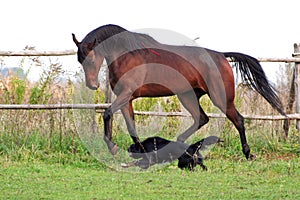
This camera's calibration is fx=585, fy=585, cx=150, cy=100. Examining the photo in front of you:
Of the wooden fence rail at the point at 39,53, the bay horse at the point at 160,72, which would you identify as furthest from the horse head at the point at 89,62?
the wooden fence rail at the point at 39,53

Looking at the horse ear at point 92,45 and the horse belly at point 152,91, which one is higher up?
the horse ear at point 92,45

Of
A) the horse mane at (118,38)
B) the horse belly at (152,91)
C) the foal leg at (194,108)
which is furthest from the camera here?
the foal leg at (194,108)

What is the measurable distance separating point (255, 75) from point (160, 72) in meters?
1.69

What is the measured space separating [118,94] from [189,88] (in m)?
1.28

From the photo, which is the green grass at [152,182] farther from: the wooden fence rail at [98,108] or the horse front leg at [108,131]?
the wooden fence rail at [98,108]

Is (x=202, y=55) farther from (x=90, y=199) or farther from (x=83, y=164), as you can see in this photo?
(x=90, y=199)

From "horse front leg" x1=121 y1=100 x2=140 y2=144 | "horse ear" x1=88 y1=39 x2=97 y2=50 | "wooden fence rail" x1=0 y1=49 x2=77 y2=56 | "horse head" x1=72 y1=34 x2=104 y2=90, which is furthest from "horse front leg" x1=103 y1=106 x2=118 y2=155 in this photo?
"wooden fence rail" x1=0 y1=49 x2=77 y2=56

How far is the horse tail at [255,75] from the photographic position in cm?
955

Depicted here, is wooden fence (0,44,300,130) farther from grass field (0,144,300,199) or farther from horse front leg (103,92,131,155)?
horse front leg (103,92,131,155)

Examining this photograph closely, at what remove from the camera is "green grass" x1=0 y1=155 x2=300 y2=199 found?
6207 mm

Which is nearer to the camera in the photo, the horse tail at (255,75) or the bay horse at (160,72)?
the bay horse at (160,72)

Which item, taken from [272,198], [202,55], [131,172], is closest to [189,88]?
[202,55]

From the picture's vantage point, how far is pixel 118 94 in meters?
8.51

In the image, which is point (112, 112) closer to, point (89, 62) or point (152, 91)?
point (89, 62)
